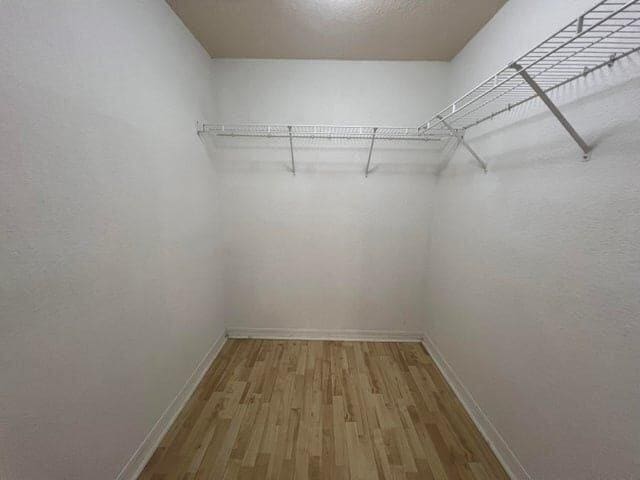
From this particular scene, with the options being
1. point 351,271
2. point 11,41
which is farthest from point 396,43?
point 11,41

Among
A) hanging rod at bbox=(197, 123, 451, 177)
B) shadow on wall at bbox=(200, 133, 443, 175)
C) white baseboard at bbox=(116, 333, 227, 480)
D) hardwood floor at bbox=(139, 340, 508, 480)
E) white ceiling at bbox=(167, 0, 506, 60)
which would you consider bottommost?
hardwood floor at bbox=(139, 340, 508, 480)

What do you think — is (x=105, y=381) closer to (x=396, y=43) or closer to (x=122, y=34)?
(x=122, y=34)

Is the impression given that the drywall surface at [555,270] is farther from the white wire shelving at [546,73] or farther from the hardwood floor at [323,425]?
the hardwood floor at [323,425]

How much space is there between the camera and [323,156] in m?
2.15

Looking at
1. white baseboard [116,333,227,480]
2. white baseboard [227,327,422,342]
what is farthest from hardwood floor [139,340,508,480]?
white baseboard [227,327,422,342]

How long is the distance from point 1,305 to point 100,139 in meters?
0.66

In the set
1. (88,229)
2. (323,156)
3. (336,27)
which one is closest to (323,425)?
(88,229)

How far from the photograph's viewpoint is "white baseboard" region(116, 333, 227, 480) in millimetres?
1237

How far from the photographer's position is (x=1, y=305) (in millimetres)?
721

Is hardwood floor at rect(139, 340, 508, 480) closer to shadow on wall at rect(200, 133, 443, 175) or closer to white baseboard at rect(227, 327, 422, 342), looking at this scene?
white baseboard at rect(227, 327, 422, 342)

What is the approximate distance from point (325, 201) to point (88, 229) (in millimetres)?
1587

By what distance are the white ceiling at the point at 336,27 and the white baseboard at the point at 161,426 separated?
2314 millimetres

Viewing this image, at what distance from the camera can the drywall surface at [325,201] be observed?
6.73 ft

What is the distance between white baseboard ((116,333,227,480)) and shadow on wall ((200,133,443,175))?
1.59m
